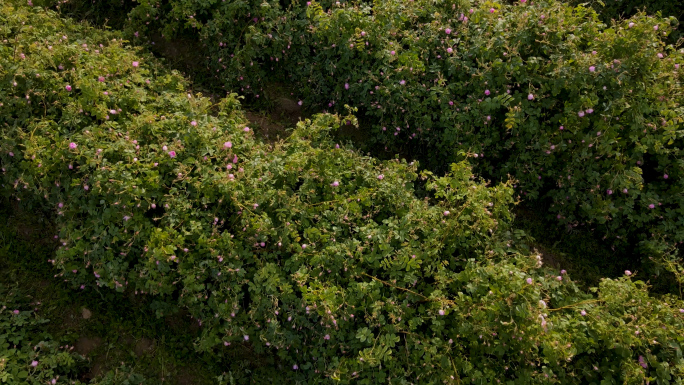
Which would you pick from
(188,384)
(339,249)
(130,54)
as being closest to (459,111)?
(339,249)

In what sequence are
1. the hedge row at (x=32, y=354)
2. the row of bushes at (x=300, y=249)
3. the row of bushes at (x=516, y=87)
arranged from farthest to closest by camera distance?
the row of bushes at (x=516, y=87) < the hedge row at (x=32, y=354) < the row of bushes at (x=300, y=249)

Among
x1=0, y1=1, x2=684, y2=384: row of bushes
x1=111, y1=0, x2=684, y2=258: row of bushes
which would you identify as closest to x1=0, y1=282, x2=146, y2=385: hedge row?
x1=0, y1=1, x2=684, y2=384: row of bushes

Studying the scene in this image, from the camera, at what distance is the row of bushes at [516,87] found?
410 centimetres

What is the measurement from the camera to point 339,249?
345cm

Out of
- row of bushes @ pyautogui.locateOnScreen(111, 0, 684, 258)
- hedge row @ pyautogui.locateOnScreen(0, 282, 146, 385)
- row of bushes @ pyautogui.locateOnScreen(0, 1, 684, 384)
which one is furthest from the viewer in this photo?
row of bushes @ pyautogui.locateOnScreen(111, 0, 684, 258)

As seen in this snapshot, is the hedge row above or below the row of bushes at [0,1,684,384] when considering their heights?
below

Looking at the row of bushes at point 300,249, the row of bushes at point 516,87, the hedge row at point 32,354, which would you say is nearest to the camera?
the row of bushes at point 300,249

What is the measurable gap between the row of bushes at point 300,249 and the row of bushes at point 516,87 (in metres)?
0.87

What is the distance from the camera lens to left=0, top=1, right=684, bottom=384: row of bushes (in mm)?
3250

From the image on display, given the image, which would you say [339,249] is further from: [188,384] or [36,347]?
[36,347]

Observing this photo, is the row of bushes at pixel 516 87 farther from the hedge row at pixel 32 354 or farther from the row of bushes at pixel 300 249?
the hedge row at pixel 32 354

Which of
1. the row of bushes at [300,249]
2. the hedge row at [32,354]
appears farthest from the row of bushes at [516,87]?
the hedge row at [32,354]

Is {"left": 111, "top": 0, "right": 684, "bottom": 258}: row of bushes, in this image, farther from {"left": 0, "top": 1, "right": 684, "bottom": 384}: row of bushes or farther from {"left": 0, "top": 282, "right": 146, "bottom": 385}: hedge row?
{"left": 0, "top": 282, "right": 146, "bottom": 385}: hedge row

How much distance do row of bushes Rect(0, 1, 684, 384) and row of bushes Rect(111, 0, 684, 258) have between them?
87cm
